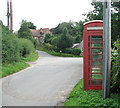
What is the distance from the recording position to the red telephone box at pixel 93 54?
→ 6391mm

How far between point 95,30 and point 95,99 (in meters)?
2.55

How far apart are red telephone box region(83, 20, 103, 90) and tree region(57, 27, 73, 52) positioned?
3179 cm

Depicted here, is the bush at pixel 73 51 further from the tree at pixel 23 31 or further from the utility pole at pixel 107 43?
the utility pole at pixel 107 43

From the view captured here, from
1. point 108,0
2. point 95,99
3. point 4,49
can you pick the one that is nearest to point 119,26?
point 108,0

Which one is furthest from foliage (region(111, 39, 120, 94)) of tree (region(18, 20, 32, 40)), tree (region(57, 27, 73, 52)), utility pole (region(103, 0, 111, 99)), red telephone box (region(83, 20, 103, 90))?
tree (region(57, 27, 73, 52))

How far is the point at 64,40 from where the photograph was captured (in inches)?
1519

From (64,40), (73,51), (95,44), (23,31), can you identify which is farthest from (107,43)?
(73,51)

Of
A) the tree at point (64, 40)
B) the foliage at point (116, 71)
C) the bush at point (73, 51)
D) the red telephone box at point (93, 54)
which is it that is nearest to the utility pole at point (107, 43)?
the foliage at point (116, 71)

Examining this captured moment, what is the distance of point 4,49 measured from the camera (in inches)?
500

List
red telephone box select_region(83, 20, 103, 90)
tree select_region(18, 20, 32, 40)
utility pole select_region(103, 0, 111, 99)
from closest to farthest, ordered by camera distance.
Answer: utility pole select_region(103, 0, 111, 99) < red telephone box select_region(83, 20, 103, 90) < tree select_region(18, 20, 32, 40)

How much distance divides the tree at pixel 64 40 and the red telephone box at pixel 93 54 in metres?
31.8

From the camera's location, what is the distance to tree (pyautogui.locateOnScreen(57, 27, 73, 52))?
3816cm

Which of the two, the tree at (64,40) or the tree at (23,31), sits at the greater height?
the tree at (23,31)

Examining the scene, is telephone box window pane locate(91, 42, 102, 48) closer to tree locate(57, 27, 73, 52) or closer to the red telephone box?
the red telephone box
